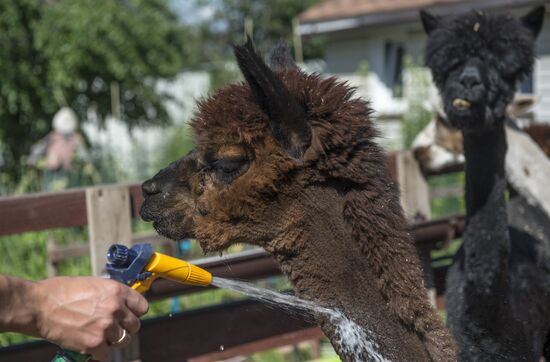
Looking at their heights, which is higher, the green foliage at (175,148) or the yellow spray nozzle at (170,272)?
the yellow spray nozzle at (170,272)

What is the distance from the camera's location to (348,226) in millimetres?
2693

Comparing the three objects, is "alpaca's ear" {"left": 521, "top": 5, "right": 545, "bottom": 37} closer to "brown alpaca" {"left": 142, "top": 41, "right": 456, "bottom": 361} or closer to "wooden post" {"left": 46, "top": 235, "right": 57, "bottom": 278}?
"brown alpaca" {"left": 142, "top": 41, "right": 456, "bottom": 361}

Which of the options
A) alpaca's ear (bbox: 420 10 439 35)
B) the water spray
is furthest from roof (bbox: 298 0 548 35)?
the water spray

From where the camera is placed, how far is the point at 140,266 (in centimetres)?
223

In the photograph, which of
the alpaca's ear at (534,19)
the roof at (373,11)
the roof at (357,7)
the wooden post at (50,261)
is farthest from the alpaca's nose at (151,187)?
the roof at (357,7)

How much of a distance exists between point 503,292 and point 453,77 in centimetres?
122

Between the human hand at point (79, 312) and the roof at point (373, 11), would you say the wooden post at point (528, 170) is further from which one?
the roof at point (373, 11)

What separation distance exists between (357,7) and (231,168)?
15.6 m

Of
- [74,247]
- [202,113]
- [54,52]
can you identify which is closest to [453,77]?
[202,113]

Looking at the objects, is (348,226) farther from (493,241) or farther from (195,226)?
(493,241)

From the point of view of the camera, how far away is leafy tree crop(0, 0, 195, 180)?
47.3ft

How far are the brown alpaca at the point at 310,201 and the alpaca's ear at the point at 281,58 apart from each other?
0.33m

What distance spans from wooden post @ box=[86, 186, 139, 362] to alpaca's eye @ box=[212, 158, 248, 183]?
61.9 inches

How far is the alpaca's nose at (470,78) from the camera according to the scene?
4.30 metres
